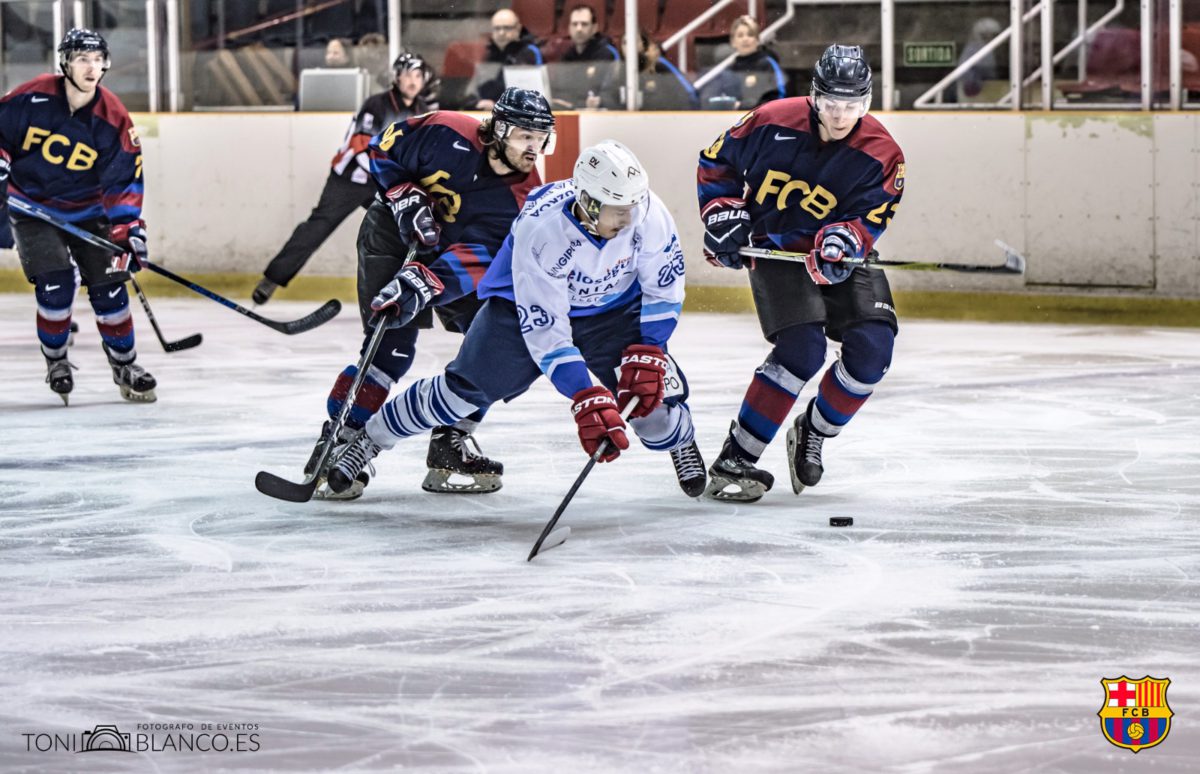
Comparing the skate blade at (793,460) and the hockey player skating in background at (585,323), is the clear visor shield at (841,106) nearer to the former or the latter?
the hockey player skating in background at (585,323)

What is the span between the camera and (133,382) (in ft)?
17.7

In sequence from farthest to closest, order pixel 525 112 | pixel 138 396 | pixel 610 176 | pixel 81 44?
pixel 138 396
pixel 81 44
pixel 525 112
pixel 610 176

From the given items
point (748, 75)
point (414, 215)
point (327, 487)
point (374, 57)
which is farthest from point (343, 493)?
point (374, 57)

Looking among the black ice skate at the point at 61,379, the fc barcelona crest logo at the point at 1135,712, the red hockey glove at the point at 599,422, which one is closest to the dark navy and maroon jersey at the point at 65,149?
the black ice skate at the point at 61,379

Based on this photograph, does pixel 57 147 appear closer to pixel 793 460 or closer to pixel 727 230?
pixel 727 230

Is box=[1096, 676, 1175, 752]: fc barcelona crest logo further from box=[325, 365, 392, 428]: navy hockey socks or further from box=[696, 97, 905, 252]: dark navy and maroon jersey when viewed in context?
box=[325, 365, 392, 428]: navy hockey socks

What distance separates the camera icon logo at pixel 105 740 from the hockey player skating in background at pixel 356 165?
427 cm

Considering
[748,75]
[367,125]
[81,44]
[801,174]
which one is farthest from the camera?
[748,75]

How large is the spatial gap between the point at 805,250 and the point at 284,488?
1.22 meters

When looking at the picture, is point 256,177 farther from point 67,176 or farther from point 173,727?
point 173,727

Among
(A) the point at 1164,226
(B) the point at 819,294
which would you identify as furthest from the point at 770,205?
(A) the point at 1164,226

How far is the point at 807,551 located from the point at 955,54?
4.56m

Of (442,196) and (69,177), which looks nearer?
(442,196)

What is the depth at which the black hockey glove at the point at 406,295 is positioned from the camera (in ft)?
12.6
